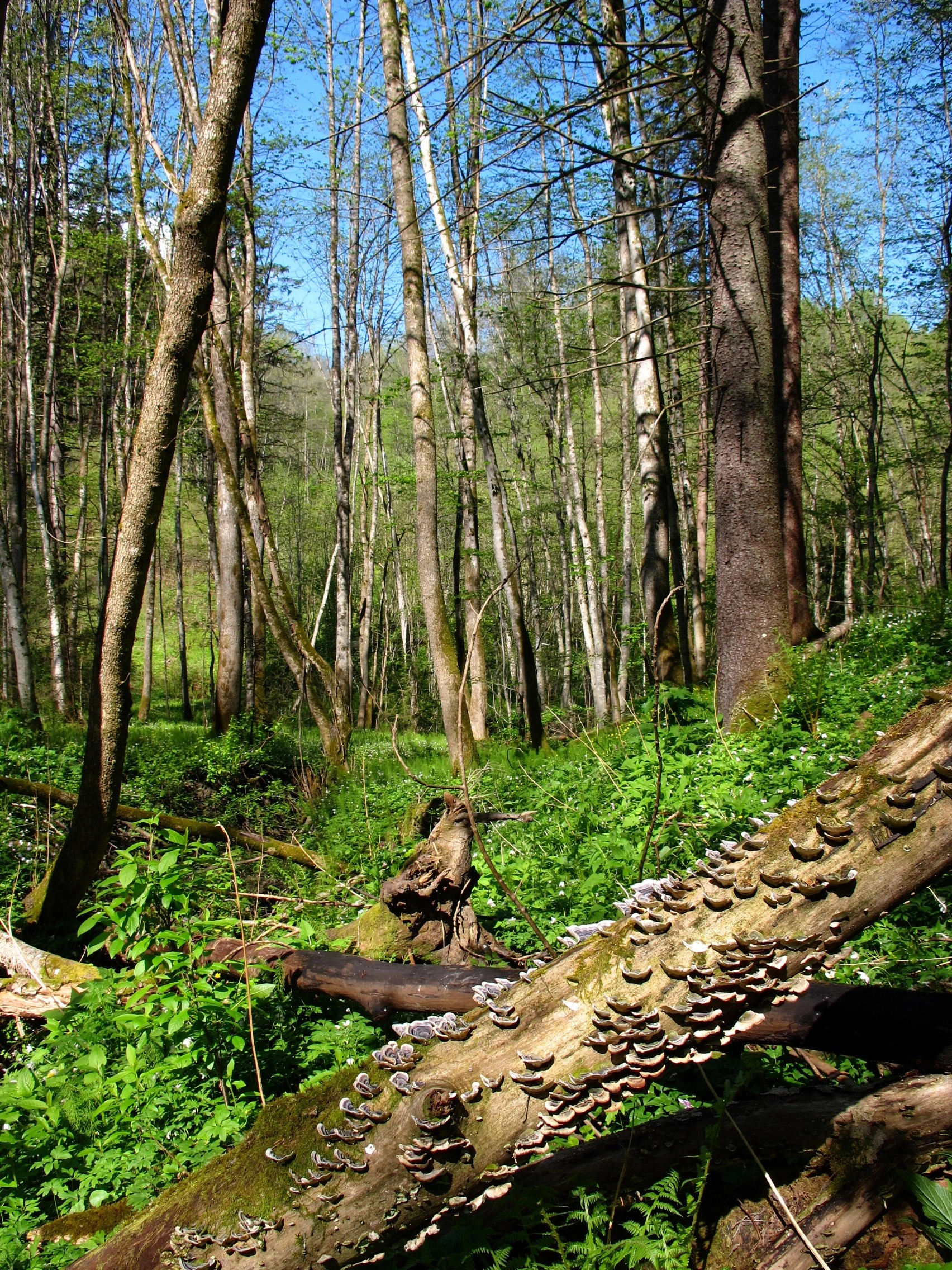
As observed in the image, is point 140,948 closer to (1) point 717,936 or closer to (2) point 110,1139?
(2) point 110,1139

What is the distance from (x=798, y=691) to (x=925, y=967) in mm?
2975

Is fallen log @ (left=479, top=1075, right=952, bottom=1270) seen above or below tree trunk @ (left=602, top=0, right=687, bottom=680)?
below

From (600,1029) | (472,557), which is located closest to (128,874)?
(600,1029)

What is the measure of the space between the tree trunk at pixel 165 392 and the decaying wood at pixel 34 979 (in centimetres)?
66

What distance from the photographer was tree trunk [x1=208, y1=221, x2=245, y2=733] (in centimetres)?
1067

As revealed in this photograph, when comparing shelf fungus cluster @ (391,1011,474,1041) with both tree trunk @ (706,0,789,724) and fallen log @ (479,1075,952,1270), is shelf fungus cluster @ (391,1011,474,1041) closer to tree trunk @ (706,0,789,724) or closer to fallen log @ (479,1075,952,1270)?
fallen log @ (479,1075,952,1270)

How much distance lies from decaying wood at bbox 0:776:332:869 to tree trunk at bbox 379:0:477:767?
2.13 metres

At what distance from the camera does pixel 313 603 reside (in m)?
39.9

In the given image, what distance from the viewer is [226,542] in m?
12.2

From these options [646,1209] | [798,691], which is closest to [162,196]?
[798,691]

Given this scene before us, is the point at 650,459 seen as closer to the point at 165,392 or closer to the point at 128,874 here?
the point at 165,392

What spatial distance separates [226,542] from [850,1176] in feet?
38.9

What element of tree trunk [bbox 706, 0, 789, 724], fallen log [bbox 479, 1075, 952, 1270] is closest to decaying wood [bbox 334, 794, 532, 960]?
fallen log [bbox 479, 1075, 952, 1270]

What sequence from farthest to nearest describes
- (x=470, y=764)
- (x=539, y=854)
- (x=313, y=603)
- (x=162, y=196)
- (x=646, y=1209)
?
(x=313, y=603)
(x=162, y=196)
(x=470, y=764)
(x=539, y=854)
(x=646, y=1209)
